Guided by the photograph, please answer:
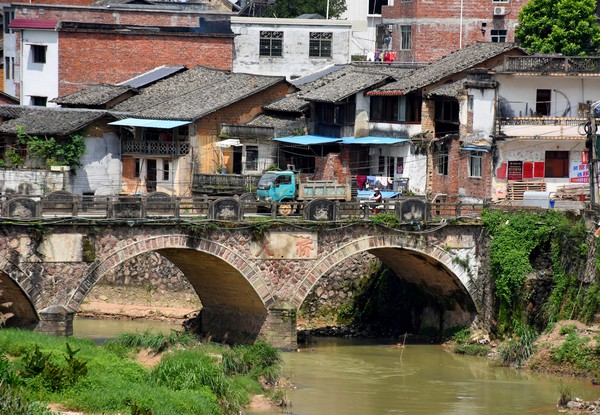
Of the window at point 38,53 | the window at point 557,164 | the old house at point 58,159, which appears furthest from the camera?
the window at point 38,53

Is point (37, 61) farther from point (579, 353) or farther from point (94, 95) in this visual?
point (579, 353)

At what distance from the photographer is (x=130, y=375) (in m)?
43.1

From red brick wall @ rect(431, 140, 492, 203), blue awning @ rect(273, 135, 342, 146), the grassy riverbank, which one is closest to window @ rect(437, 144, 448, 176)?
red brick wall @ rect(431, 140, 492, 203)

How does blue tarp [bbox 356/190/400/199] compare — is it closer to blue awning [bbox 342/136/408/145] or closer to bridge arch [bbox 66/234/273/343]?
blue awning [bbox 342/136/408/145]

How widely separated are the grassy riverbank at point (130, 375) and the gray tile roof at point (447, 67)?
68.2 feet

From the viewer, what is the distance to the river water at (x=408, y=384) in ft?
157

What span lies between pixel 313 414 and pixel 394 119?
2577 cm

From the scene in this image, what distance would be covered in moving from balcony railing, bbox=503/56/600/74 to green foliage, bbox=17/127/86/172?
2002 cm

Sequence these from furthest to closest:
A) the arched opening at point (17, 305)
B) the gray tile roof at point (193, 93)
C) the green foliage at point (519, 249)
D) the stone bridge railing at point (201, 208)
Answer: the gray tile roof at point (193, 93) < the green foliage at point (519, 249) < the stone bridge railing at point (201, 208) < the arched opening at point (17, 305)

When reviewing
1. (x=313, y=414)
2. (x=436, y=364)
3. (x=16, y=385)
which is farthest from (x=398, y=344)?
(x=16, y=385)

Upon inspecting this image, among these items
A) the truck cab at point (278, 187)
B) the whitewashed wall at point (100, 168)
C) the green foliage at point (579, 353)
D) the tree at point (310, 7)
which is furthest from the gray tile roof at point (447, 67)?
the tree at point (310, 7)

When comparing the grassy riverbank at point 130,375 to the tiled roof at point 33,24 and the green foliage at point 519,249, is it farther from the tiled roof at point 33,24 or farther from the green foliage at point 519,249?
the tiled roof at point 33,24

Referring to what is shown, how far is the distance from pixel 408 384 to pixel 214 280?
9.90m

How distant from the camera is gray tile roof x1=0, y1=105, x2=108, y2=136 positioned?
70.1m
